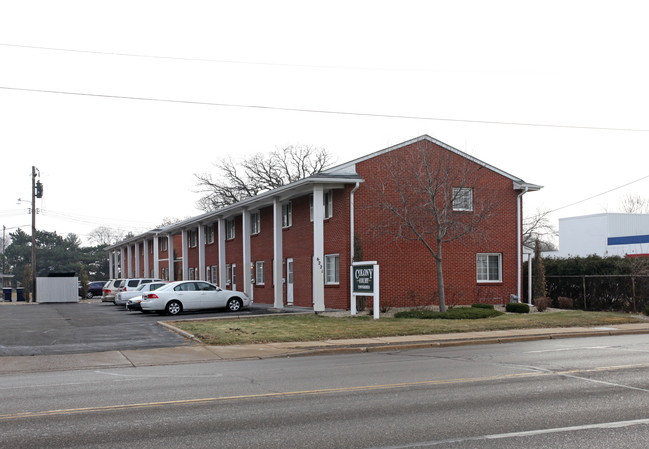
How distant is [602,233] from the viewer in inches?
2089

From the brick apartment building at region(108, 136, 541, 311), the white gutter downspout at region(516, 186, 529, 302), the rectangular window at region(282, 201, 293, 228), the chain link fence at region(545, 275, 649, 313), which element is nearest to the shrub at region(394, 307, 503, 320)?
the brick apartment building at region(108, 136, 541, 311)

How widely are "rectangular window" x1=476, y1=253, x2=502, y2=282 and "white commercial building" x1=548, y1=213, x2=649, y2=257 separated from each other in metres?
25.2

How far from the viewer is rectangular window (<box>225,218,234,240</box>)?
40750 mm

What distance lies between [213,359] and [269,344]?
2.46 metres

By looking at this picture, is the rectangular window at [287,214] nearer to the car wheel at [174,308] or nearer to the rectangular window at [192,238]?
the car wheel at [174,308]

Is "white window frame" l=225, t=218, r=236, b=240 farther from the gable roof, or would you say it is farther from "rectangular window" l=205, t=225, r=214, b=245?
the gable roof

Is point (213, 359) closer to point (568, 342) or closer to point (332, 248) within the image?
point (568, 342)

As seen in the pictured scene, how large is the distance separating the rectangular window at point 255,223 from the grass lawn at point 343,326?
1262 cm

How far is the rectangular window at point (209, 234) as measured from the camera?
45.0 metres

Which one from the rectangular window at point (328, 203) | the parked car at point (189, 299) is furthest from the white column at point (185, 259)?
the rectangular window at point (328, 203)

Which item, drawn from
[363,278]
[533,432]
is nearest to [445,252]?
[363,278]

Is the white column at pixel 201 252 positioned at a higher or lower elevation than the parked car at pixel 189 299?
higher

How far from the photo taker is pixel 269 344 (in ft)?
56.1

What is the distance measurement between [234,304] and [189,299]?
2045mm
